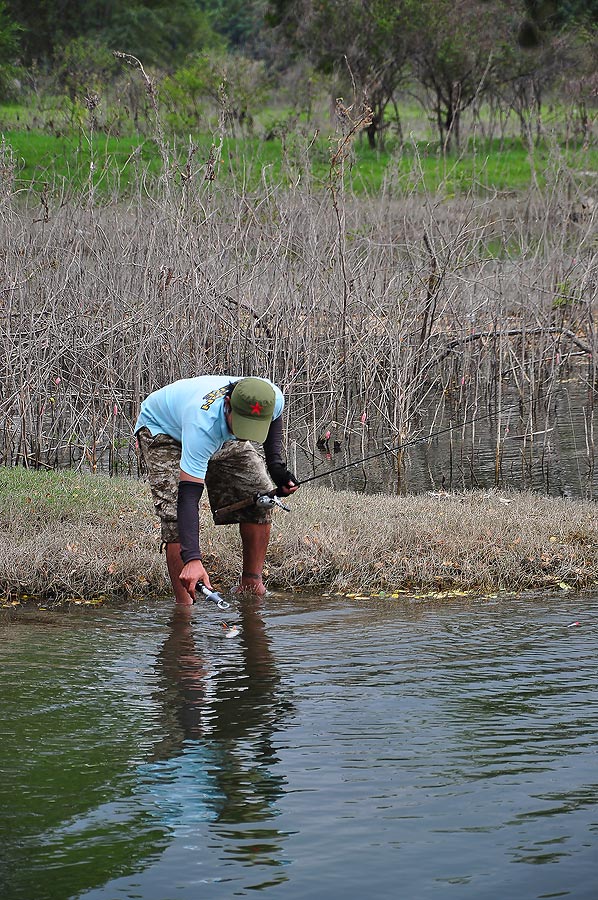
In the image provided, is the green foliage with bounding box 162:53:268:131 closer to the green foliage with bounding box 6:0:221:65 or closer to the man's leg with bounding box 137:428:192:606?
the green foliage with bounding box 6:0:221:65

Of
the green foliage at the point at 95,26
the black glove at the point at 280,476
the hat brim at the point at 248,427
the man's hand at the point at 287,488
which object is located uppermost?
the green foliage at the point at 95,26

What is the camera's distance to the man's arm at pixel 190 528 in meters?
5.39

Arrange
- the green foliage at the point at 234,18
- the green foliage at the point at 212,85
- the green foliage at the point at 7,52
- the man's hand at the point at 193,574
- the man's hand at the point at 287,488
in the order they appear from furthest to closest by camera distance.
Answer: the green foliage at the point at 234,18, the green foliage at the point at 7,52, the green foliage at the point at 212,85, the man's hand at the point at 287,488, the man's hand at the point at 193,574

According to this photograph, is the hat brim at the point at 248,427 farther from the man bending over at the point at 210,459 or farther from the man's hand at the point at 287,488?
the man's hand at the point at 287,488

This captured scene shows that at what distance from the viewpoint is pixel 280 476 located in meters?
6.27

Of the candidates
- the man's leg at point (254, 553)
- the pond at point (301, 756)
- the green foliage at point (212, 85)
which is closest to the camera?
the pond at point (301, 756)

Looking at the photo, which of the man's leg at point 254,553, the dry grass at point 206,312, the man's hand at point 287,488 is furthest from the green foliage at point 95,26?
the man's hand at point 287,488

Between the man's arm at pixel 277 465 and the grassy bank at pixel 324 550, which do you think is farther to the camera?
the grassy bank at pixel 324 550

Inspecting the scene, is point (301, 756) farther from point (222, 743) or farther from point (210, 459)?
point (210, 459)

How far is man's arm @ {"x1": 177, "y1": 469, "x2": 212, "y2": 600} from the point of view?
17.7 ft

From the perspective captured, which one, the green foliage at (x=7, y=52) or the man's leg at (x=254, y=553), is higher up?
the green foliage at (x=7, y=52)

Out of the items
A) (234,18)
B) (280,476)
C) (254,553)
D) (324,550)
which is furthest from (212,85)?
(234,18)

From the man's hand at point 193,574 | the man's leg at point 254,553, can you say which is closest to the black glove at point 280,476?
the man's leg at point 254,553

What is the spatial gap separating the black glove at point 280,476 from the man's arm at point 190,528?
85cm
